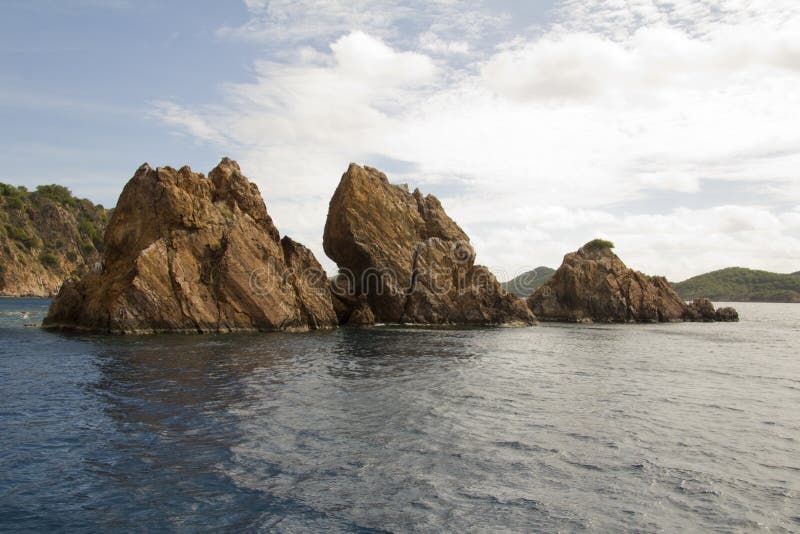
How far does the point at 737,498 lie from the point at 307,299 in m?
55.1

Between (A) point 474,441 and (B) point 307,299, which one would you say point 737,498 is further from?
(B) point 307,299

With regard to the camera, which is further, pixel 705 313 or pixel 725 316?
pixel 725 316

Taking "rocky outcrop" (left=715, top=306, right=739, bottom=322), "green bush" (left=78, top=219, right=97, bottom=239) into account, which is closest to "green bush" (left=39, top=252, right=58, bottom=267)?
"green bush" (left=78, top=219, right=97, bottom=239)

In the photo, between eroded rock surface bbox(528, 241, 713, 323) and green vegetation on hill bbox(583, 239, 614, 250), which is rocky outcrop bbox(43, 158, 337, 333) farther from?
green vegetation on hill bbox(583, 239, 614, 250)

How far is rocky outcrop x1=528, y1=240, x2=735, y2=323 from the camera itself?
351ft

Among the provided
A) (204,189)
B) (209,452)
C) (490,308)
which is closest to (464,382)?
(209,452)

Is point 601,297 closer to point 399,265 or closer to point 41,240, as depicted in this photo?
point 399,265

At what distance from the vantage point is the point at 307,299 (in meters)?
64.6

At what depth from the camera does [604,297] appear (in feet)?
351

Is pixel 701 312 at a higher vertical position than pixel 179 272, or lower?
lower

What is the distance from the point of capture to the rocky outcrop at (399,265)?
7362 cm

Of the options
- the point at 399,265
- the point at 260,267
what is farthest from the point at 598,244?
the point at 260,267

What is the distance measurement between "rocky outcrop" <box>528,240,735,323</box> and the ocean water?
7441 centimetres

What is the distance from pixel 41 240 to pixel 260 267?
6152 inches
